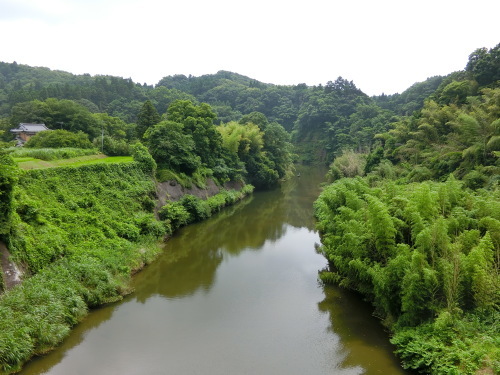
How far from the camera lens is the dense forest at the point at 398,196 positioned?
9008 mm

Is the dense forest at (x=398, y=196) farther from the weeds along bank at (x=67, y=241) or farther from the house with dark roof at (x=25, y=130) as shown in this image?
the house with dark roof at (x=25, y=130)

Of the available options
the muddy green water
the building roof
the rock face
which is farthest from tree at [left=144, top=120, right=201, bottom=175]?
the building roof

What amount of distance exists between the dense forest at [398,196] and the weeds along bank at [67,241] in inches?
6.7

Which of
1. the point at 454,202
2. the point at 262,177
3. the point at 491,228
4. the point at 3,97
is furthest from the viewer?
the point at 3,97

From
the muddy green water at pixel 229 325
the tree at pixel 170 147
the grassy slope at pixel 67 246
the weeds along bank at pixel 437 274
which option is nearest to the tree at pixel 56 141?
the tree at pixel 170 147

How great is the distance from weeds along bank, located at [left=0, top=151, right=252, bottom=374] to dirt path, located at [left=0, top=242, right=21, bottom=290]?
20cm

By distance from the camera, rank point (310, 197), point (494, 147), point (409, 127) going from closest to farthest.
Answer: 1. point (494, 147)
2. point (409, 127)
3. point (310, 197)

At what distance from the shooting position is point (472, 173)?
16.9 m

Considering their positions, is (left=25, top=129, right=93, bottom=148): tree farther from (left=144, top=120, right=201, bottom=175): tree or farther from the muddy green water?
the muddy green water

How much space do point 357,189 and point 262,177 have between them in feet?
79.6

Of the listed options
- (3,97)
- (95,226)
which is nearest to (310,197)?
(95,226)

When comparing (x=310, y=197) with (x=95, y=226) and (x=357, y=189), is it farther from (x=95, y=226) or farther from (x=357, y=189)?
(x=95, y=226)

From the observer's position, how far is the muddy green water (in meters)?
9.68

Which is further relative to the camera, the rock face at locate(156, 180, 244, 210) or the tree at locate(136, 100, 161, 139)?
the tree at locate(136, 100, 161, 139)
